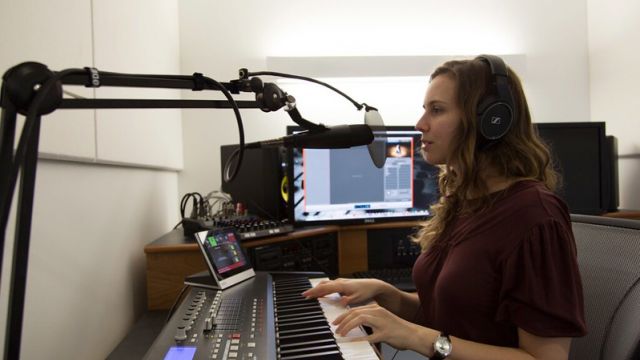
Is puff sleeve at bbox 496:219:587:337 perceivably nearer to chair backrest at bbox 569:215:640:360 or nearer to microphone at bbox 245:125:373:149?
chair backrest at bbox 569:215:640:360

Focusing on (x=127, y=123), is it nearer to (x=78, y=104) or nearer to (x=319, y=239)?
(x=319, y=239)

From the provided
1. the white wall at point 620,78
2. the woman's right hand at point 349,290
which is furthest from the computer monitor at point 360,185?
the white wall at point 620,78

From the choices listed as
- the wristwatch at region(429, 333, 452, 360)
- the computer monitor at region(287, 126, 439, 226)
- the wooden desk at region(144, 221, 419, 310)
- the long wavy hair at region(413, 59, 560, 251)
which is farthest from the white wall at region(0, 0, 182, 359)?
the long wavy hair at region(413, 59, 560, 251)

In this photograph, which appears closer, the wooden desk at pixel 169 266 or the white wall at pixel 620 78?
the wooden desk at pixel 169 266

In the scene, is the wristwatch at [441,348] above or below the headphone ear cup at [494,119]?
below

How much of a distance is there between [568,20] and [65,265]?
2.81 metres

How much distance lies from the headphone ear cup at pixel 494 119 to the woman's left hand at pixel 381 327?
0.44 m

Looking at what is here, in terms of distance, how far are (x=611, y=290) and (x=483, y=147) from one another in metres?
0.41

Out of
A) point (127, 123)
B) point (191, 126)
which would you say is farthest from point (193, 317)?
point (191, 126)

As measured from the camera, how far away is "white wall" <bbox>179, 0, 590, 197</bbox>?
7.14ft

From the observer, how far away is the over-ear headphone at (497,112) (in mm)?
857

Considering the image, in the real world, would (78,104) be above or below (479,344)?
above

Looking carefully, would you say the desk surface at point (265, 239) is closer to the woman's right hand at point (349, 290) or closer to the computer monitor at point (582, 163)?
the woman's right hand at point (349, 290)

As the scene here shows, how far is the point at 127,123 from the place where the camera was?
1238 millimetres
